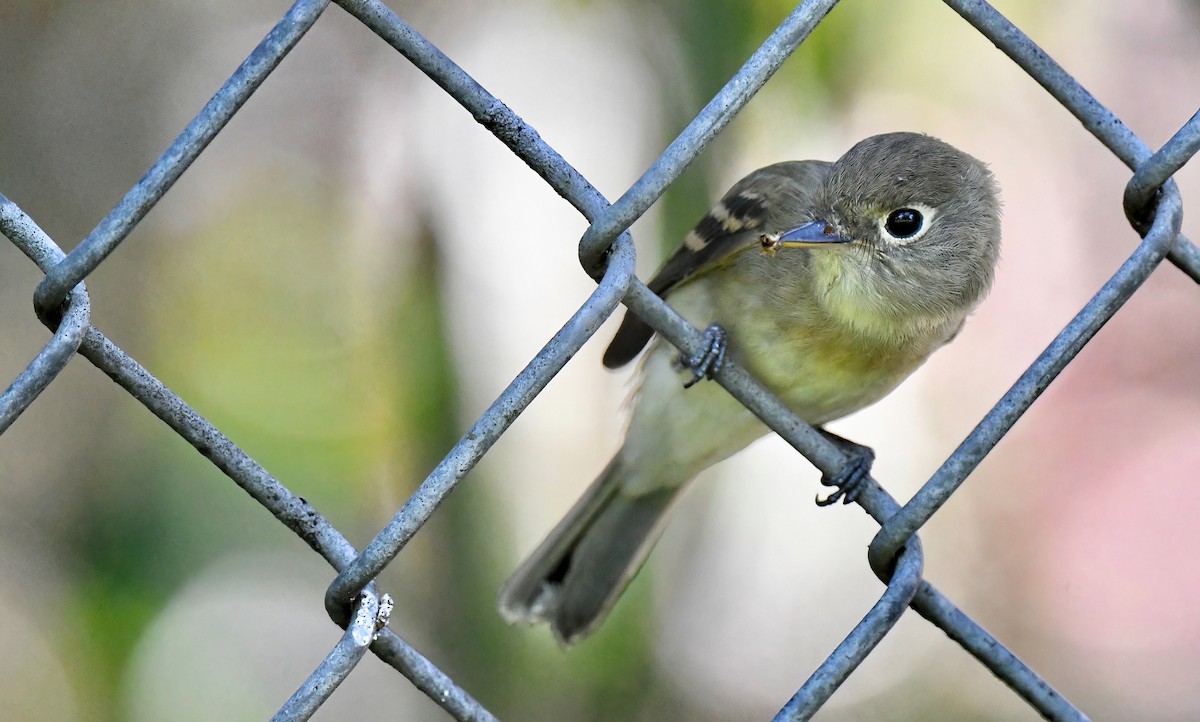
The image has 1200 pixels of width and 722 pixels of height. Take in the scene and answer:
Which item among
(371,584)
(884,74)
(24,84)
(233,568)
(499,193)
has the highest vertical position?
(884,74)

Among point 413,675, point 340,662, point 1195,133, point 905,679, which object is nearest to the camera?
point 340,662

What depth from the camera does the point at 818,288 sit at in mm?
2684

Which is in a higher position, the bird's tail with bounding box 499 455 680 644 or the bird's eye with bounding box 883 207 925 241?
the bird's eye with bounding box 883 207 925 241

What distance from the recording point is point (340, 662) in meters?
1.28

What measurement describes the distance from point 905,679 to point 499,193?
1888mm

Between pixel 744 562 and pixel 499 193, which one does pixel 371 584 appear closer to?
pixel 499 193

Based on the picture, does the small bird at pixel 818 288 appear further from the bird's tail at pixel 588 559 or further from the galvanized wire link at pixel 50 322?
the galvanized wire link at pixel 50 322

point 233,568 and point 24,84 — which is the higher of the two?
point 24,84

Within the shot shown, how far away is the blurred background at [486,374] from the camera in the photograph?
10.1 ft

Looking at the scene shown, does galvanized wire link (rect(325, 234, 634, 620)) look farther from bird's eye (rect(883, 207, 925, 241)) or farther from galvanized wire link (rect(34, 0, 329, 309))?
bird's eye (rect(883, 207, 925, 241))

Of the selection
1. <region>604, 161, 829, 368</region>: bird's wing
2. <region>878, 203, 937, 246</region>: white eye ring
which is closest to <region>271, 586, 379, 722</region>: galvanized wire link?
<region>604, 161, 829, 368</region>: bird's wing

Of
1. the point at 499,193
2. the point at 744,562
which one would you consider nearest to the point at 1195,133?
the point at 499,193

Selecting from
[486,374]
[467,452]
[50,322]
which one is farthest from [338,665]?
[486,374]

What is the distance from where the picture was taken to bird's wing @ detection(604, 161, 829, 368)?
2.82 meters
